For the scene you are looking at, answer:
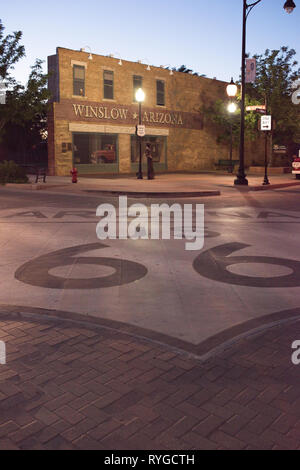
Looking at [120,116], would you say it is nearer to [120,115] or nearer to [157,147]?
[120,115]

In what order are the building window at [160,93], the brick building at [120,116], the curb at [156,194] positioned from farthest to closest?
the building window at [160,93]
the brick building at [120,116]
the curb at [156,194]

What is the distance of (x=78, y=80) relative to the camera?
31.8 metres

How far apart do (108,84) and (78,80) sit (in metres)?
2.72

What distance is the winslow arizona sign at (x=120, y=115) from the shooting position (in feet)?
103

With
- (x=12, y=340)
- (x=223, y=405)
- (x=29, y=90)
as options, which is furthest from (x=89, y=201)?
(x=223, y=405)

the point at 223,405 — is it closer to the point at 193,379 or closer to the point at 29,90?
A: the point at 193,379

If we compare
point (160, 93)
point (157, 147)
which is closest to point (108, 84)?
point (160, 93)

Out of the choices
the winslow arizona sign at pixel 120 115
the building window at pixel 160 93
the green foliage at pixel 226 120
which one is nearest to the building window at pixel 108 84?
the winslow arizona sign at pixel 120 115

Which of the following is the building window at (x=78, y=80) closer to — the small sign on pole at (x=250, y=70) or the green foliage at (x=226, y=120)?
the green foliage at (x=226, y=120)

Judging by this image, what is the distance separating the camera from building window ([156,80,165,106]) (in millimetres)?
37281

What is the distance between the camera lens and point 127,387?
3.55 meters

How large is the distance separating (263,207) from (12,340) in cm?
1259

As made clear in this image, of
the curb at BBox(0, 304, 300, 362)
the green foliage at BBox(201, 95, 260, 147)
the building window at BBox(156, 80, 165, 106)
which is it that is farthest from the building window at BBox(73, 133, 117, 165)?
the curb at BBox(0, 304, 300, 362)

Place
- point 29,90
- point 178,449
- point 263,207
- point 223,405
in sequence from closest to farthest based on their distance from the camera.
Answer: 1. point 178,449
2. point 223,405
3. point 263,207
4. point 29,90
